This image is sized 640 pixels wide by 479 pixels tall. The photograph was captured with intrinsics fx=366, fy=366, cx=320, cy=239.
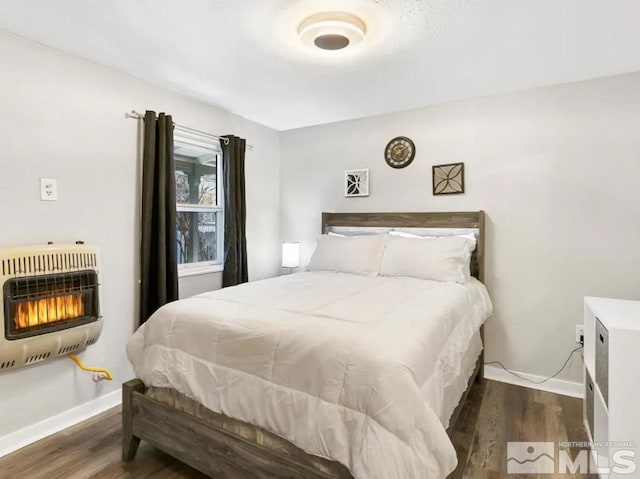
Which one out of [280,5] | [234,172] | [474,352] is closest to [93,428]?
[234,172]

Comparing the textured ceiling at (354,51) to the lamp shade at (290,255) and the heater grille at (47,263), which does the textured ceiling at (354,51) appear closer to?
the heater grille at (47,263)

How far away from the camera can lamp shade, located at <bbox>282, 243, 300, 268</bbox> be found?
372cm

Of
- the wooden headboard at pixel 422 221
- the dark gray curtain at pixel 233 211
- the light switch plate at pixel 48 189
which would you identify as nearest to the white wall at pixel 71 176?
the light switch plate at pixel 48 189

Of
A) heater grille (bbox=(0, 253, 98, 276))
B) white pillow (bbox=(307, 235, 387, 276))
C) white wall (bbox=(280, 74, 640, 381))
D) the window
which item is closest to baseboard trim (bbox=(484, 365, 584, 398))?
white wall (bbox=(280, 74, 640, 381))

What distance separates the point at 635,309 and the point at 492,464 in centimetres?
108

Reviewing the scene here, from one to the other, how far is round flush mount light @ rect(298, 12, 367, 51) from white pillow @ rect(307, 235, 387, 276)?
5.06ft

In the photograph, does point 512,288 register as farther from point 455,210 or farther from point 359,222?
point 359,222

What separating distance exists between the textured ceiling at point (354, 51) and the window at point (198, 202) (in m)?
0.46

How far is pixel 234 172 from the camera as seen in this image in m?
3.29

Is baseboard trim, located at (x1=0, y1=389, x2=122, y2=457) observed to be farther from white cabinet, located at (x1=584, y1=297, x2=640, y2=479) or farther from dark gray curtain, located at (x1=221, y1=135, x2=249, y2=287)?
white cabinet, located at (x1=584, y1=297, x2=640, y2=479)

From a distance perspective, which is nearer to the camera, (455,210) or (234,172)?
(455,210)

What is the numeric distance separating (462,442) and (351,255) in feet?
4.90

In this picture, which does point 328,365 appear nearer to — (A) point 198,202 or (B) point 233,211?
(B) point 233,211

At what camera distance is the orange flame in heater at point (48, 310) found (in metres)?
1.92
